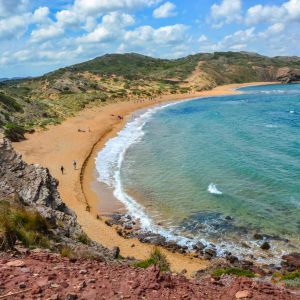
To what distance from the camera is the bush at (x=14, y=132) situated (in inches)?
1998

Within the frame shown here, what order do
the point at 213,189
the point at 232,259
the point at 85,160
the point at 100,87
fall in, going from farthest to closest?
the point at 100,87 → the point at 85,160 → the point at 213,189 → the point at 232,259

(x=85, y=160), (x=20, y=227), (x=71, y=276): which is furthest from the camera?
(x=85, y=160)

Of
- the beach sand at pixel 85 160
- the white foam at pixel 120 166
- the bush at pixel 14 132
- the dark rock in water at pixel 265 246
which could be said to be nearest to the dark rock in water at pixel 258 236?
the dark rock in water at pixel 265 246

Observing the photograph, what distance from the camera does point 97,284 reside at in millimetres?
8781

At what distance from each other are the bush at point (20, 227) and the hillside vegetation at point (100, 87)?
132ft

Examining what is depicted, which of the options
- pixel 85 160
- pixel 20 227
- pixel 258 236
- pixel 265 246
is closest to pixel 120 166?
pixel 85 160

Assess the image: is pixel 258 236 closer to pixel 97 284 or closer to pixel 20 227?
pixel 20 227

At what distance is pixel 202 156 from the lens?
4391cm

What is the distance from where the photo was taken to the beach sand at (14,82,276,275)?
77.0 ft

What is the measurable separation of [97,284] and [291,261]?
15453 mm

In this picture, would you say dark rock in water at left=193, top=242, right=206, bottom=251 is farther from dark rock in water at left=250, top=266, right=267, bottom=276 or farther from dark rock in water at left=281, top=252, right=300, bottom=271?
dark rock in water at left=281, top=252, right=300, bottom=271

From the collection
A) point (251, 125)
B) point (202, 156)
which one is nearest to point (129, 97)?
point (251, 125)

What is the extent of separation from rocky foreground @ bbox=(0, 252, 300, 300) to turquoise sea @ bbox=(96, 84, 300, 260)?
13.7 meters

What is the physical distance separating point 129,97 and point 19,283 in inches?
4051
